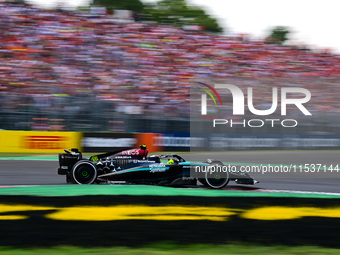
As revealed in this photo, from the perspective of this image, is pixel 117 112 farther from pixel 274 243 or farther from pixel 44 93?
pixel 274 243

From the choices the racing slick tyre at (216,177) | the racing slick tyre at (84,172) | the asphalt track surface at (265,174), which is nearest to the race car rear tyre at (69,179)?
the racing slick tyre at (84,172)

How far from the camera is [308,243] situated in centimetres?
425

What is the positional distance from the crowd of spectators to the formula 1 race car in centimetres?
581

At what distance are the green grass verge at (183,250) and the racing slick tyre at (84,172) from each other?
3.76 meters

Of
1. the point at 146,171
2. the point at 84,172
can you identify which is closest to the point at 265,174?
the point at 146,171

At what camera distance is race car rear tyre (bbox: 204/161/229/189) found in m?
7.65

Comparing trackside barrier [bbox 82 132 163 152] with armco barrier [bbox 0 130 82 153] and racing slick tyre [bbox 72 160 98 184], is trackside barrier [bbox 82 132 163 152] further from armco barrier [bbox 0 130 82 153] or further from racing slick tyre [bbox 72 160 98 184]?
racing slick tyre [bbox 72 160 98 184]

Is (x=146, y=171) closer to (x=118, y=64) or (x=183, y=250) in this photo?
(x=183, y=250)

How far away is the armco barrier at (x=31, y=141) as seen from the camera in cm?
1296

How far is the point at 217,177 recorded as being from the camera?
771cm

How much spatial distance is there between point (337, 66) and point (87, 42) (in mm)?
10694

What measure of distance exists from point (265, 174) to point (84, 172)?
166 inches

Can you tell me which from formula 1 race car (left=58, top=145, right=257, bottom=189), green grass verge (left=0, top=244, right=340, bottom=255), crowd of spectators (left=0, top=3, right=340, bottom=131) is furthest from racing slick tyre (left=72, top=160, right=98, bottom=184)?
crowd of spectators (left=0, top=3, right=340, bottom=131)

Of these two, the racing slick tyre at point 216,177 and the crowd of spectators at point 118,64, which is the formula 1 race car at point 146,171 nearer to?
the racing slick tyre at point 216,177
